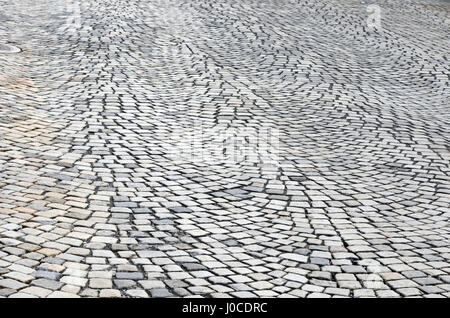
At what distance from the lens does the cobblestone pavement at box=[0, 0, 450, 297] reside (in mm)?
6102

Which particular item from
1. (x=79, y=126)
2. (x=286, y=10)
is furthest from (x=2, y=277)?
(x=286, y=10)

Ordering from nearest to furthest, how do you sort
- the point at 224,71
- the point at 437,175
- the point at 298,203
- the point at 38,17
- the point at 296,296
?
1. the point at 296,296
2. the point at 298,203
3. the point at 437,175
4. the point at 224,71
5. the point at 38,17

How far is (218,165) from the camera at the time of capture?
8.57 meters

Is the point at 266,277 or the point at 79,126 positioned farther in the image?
the point at 79,126

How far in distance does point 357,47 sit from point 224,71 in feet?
12.2

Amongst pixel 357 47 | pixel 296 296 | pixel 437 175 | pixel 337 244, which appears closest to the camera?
pixel 296 296

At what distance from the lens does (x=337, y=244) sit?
6750mm

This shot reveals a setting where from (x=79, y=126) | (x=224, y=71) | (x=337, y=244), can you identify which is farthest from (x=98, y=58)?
(x=337, y=244)

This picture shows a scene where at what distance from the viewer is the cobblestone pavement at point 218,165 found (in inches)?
240

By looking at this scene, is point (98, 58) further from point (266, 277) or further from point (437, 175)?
point (266, 277)

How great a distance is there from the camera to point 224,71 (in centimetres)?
1275

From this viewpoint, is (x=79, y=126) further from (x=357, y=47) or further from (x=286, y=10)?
(x=286, y=10)

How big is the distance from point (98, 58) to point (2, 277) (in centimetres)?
785
